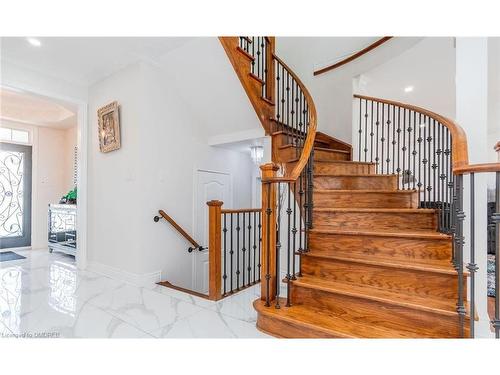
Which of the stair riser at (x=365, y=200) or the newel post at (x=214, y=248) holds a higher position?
the stair riser at (x=365, y=200)

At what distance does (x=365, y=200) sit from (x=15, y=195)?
19.9ft

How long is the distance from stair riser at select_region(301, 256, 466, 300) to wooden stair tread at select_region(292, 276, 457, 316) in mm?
42

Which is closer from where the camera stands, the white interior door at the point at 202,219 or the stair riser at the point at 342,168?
the stair riser at the point at 342,168

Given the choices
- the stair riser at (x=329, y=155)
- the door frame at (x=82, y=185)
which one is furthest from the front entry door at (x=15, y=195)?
the stair riser at (x=329, y=155)

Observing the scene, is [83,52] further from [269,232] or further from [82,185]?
[269,232]

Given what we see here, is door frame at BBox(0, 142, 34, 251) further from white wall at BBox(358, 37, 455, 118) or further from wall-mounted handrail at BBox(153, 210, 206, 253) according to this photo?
white wall at BBox(358, 37, 455, 118)

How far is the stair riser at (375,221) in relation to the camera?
2.18 metres

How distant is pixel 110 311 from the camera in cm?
219

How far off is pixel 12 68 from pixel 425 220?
4.56 metres

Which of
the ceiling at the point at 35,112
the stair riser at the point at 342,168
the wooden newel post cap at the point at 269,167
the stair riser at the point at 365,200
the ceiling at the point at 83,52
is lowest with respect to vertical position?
the stair riser at the point at 365,200

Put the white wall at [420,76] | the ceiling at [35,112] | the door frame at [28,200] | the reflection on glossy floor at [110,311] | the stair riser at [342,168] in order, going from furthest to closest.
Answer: the door frame at [28,200], the ceiling at [35,112], the white wall at [420,76], the stair riser at [342,168], the reflection on glossy floor at [110,311]

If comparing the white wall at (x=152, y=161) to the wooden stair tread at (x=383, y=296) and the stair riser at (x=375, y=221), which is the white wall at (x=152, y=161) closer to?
the stair riser at (x=375, y=221)
